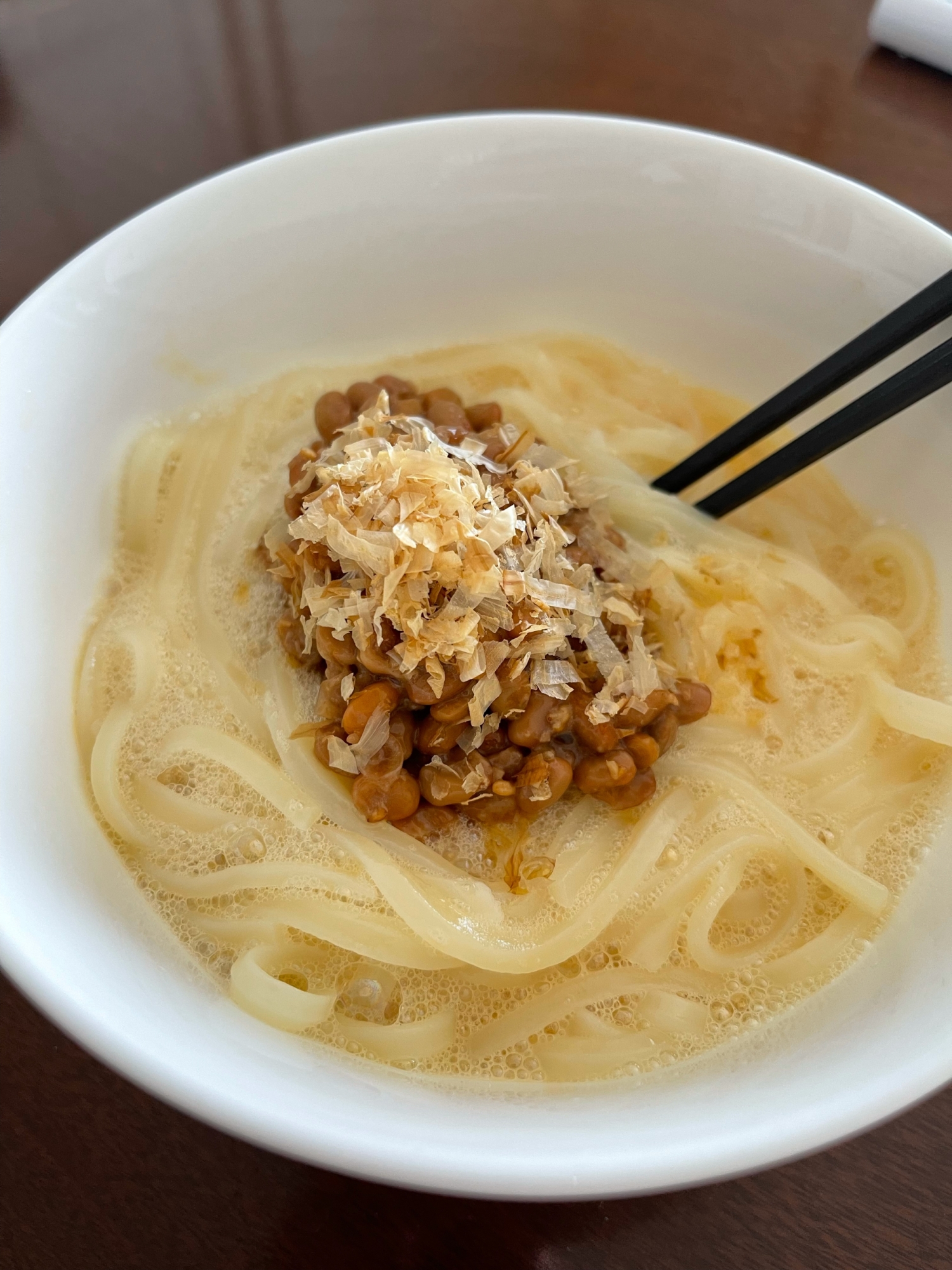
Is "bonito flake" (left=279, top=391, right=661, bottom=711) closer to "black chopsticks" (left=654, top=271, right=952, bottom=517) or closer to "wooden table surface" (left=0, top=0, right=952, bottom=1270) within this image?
"black chopsticks" (left=654, top=271, right=952, bottom=517)

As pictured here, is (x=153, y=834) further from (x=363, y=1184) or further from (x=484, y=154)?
(x=484, y=154)

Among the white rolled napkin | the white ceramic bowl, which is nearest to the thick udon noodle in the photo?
the white ceramic bowl

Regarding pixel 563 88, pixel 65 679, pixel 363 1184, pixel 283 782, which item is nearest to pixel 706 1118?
pixel 363 1184

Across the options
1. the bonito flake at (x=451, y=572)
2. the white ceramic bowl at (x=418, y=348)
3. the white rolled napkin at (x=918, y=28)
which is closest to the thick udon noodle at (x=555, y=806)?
the white ceramic bowl at (x=418, y=348)

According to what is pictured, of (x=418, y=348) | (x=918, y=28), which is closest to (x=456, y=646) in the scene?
(x=418, y=348)

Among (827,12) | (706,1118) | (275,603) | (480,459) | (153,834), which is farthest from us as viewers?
(827,12)

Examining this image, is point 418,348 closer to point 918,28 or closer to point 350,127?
point 350,127
